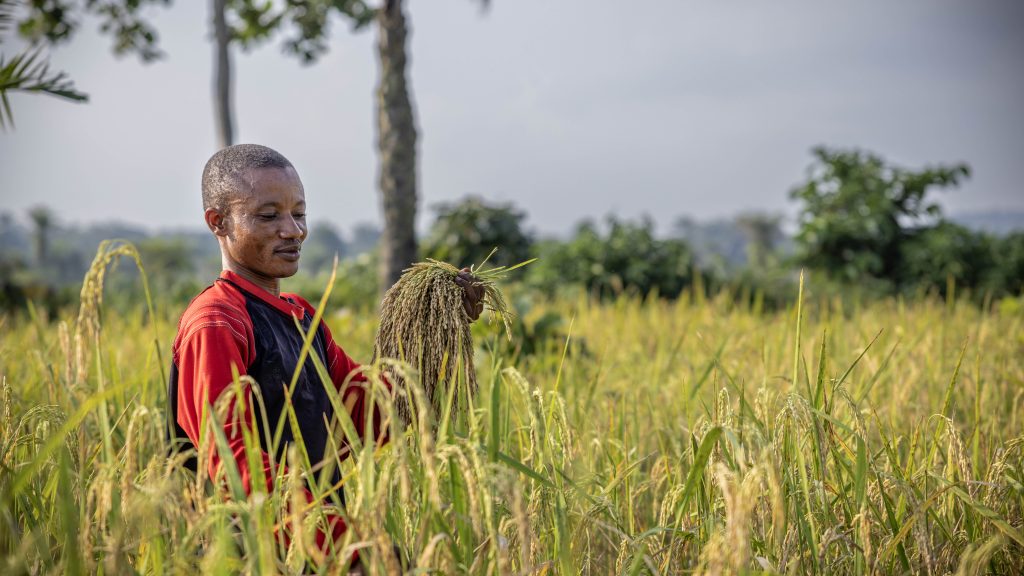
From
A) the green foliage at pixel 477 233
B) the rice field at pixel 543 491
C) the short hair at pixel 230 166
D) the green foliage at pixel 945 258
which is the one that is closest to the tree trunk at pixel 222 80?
the green foliage at pixel 477 233

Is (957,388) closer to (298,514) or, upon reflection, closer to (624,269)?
(298,514)

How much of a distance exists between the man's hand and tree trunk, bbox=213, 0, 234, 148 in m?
8.61

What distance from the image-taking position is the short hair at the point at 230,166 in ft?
5.65

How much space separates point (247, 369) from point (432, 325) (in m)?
0.40

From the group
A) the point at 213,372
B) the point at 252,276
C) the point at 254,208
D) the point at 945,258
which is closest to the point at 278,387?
the point at 213,372

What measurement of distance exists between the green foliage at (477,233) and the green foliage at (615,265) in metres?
0.41

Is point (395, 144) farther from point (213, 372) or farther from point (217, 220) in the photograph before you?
point (213, 372)

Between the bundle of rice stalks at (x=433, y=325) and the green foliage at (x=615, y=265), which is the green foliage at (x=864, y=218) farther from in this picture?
the bundle of rice stalks at (x=433, y=325)

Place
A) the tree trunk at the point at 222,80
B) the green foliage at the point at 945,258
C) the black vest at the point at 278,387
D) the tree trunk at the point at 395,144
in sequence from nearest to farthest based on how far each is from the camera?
1. the black vest at the point at 278,387
2. the tree trunk at the point at 395,144
3. the green foliage at the point at 945,258
4. the tree trunk at the point at 222,80

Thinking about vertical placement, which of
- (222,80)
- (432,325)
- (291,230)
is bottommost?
(432,325)

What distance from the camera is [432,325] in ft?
5.43

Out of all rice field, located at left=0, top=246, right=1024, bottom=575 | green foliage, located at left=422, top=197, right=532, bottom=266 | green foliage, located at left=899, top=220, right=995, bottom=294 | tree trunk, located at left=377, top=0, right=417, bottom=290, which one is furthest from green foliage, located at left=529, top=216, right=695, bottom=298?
rice field, located at left=0, top=246, right=1024, bottom=575

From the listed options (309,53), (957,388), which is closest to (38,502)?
(957,388)

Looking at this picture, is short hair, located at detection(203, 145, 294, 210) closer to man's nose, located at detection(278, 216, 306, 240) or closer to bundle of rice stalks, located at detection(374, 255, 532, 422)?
man's nose, located at detection(278, 216, 306, 240)
